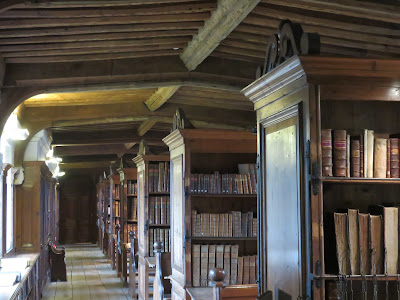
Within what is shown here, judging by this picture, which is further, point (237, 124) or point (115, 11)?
point (237, 124)

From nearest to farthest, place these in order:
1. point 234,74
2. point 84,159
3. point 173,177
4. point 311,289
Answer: point 311,289 < point 234,74 < point 173,177 < point 84,159

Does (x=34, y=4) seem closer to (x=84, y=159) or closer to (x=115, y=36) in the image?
(x=115, y=36)

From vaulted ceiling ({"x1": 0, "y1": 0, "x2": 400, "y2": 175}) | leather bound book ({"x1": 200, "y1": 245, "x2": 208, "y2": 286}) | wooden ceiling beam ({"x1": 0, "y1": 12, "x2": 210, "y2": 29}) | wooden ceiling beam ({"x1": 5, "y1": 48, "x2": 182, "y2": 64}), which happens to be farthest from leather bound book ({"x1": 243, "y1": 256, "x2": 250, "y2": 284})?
wooden ceiling beam ({"x1": 0, "y1": 12, "x2": 210, "y2": 29})

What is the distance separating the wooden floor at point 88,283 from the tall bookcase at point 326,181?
7.89 metres

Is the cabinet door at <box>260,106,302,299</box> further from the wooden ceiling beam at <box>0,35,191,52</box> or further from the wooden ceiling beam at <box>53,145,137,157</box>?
the wooden ceiling beam at <box>53,145,137,157</box>

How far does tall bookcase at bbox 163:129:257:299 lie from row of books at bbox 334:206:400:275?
3059 millimetres

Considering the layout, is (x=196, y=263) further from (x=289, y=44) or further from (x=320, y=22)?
(x=289, y=44)

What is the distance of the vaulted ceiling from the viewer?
4.16 meters

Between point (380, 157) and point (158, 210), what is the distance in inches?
250

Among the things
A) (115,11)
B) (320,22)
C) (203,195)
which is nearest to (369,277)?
(320,22)

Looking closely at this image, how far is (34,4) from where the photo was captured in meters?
3.80

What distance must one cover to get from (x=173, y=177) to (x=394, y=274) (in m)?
4.02

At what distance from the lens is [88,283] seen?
1288 cm

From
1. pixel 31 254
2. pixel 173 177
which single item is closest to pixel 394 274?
pixel 173 177
